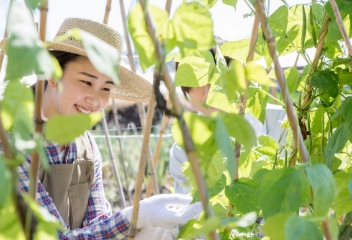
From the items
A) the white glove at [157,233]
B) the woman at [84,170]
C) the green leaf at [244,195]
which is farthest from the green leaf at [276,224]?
the white glove at [157,233]

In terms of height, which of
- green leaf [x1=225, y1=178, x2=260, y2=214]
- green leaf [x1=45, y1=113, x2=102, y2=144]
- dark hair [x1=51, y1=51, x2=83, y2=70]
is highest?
green leaf [x1=45, y1=113, x2=102, y2=144]

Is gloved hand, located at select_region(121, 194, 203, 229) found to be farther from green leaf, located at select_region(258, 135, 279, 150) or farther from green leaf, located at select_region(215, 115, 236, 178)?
green leaf, located at select_region(215, 115, 236, 178)

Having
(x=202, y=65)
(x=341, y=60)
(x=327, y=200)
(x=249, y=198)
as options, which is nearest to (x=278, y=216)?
(x=327, y=200)

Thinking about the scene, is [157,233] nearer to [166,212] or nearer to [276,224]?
[166,212]

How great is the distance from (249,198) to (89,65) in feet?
2.79

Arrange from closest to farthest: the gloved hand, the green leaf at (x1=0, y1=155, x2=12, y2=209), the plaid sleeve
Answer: the green leaf at (x1=0, y1=155, x2=12, y2=209), the gloved hand, the plaid sleeve

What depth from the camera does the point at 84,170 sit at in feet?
5.10

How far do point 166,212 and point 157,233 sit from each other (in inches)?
3.5

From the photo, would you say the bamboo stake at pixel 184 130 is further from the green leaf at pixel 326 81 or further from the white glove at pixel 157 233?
the white glove at pixel 157 233

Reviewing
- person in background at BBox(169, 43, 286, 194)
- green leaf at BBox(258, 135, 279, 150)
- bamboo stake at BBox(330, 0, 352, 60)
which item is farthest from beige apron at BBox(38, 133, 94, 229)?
bamboo stake at BBox(330, 0, 352, 60)

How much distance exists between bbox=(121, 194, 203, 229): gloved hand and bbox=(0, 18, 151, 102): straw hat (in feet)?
1.07

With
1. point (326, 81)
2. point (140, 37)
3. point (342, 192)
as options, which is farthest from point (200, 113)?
point (140, 37)

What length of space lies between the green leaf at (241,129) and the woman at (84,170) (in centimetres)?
67

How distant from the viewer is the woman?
1134mm
